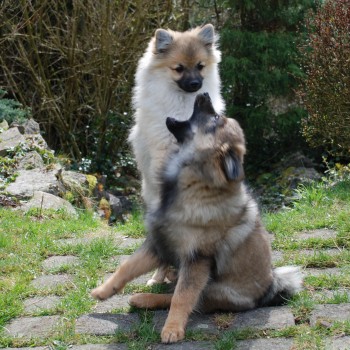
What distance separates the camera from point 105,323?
3.84 metres

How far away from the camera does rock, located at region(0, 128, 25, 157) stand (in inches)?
307

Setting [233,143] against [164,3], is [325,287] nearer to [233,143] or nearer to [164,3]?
[233,143]

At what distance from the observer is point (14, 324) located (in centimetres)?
389

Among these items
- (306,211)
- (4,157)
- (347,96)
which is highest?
(347,96)

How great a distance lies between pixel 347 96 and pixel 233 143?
424 centimetres

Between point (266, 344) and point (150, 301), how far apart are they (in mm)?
830

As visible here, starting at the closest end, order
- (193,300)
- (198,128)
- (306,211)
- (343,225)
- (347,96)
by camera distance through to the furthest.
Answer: (193,300)
(198,128)
(343,225)
(306,211)
(347,96)

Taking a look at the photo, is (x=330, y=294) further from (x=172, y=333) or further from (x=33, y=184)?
(x=33, y=184)

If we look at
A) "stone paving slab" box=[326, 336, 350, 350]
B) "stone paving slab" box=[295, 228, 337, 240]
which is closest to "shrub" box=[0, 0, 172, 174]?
"stone paving slab" box=[295, 228, 337, 240]

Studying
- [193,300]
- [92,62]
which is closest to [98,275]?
[193,300]

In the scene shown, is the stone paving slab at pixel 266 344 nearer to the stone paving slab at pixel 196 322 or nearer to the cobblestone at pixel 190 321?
the cobblestone at pixel 190 321

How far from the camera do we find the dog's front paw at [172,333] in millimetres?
3533

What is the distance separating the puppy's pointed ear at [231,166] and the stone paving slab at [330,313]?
3.02 feet

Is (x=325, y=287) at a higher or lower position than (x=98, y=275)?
higher
